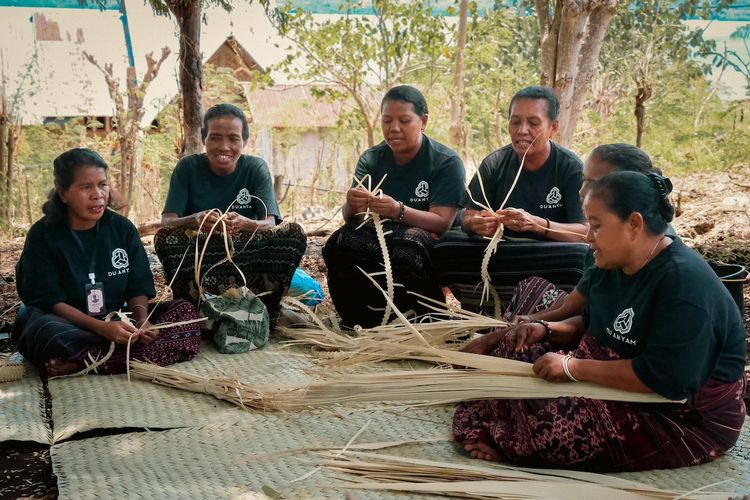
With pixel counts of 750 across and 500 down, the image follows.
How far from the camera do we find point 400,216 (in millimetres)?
3764

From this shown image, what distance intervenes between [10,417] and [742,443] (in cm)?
250

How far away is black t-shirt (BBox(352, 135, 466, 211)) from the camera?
12.7 feet

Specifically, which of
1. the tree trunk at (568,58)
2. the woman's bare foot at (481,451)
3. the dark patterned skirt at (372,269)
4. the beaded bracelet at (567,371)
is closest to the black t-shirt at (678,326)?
the beaded bracelet at (567,371)

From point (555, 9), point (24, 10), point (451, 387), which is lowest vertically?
point (451, 387)

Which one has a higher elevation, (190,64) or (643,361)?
(190,64)

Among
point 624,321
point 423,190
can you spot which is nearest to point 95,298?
point 423,190

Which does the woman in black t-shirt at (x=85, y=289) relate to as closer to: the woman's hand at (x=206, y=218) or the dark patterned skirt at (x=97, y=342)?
the dark patterned skirt at (x=97, y=342)

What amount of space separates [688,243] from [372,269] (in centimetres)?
249

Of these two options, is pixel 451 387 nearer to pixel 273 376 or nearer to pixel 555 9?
pixel 273 376

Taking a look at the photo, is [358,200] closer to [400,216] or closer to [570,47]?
[400,216]

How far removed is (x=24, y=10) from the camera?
830 cm

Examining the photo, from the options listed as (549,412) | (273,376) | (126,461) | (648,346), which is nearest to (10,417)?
(126,461)

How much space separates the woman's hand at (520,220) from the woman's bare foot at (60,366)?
6.29 ft

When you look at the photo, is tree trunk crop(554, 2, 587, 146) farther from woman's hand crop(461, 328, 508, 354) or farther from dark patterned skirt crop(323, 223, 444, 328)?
woman's hand crop(461, 328, 508, 354)
